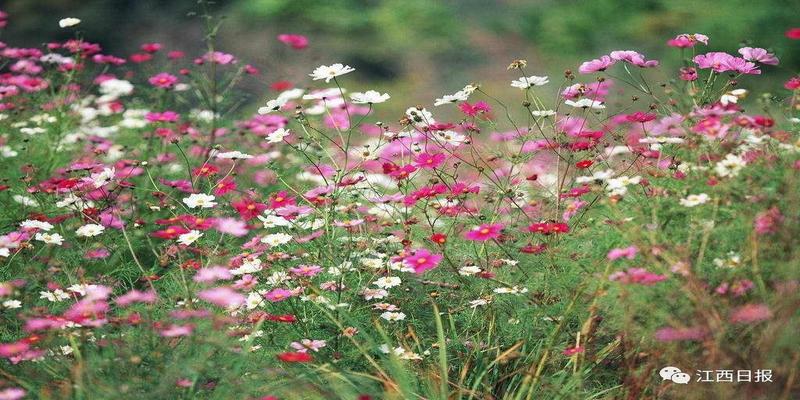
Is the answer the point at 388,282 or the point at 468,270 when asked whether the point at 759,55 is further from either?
the point at 388,282

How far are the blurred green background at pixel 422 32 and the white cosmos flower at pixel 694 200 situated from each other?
5.50 meters

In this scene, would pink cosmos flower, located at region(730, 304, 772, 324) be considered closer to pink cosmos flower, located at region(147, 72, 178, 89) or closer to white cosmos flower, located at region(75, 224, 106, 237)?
white cosmos flower, located at region(75, 224, 106, 237)

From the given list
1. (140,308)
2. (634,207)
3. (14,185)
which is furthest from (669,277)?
(14,185)

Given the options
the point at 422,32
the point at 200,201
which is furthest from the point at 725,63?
the point at 422,32

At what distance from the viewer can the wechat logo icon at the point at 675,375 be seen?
225cm

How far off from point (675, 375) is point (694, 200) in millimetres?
441

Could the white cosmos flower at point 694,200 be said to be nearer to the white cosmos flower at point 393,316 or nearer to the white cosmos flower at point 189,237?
the white cosmos flower at point 393,316

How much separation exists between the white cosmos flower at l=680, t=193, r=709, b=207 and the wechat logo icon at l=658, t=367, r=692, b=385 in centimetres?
42

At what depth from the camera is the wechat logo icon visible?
7.38 feet

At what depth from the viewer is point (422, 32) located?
898 cm

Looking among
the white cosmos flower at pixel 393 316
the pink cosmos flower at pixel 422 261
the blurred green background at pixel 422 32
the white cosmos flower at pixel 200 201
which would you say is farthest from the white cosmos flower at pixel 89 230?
the blurred green background at pixel 422 32

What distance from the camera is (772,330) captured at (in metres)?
2.02

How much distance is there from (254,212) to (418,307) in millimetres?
623

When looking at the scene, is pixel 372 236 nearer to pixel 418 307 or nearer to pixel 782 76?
pixel 418 307
